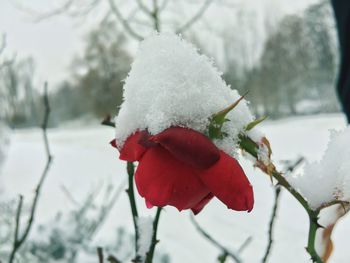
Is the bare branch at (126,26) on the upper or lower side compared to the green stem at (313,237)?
upper

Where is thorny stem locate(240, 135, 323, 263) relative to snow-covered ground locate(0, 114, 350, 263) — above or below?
above

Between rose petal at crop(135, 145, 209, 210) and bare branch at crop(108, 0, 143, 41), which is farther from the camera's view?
bare branch at crop(108, 0, 143, 41)

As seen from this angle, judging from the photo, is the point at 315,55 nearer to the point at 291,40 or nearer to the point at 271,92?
the point at 291,40

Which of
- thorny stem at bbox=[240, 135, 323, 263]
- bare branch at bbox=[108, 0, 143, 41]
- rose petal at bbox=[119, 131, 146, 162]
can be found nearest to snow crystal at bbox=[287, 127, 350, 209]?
thorny stem at bbox=[240, 135, 323, 263]

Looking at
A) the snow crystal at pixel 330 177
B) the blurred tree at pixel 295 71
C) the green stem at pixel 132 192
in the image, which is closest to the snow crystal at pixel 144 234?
the green stem at pixel 132 192

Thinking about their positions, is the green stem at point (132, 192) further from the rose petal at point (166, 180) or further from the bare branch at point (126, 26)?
the bare branch at point (126, 26)

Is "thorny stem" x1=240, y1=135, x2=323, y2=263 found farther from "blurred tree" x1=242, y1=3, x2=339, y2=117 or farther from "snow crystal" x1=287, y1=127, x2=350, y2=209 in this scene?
"blurred tree" x1=242, y1=3, x2=339, y2=117
